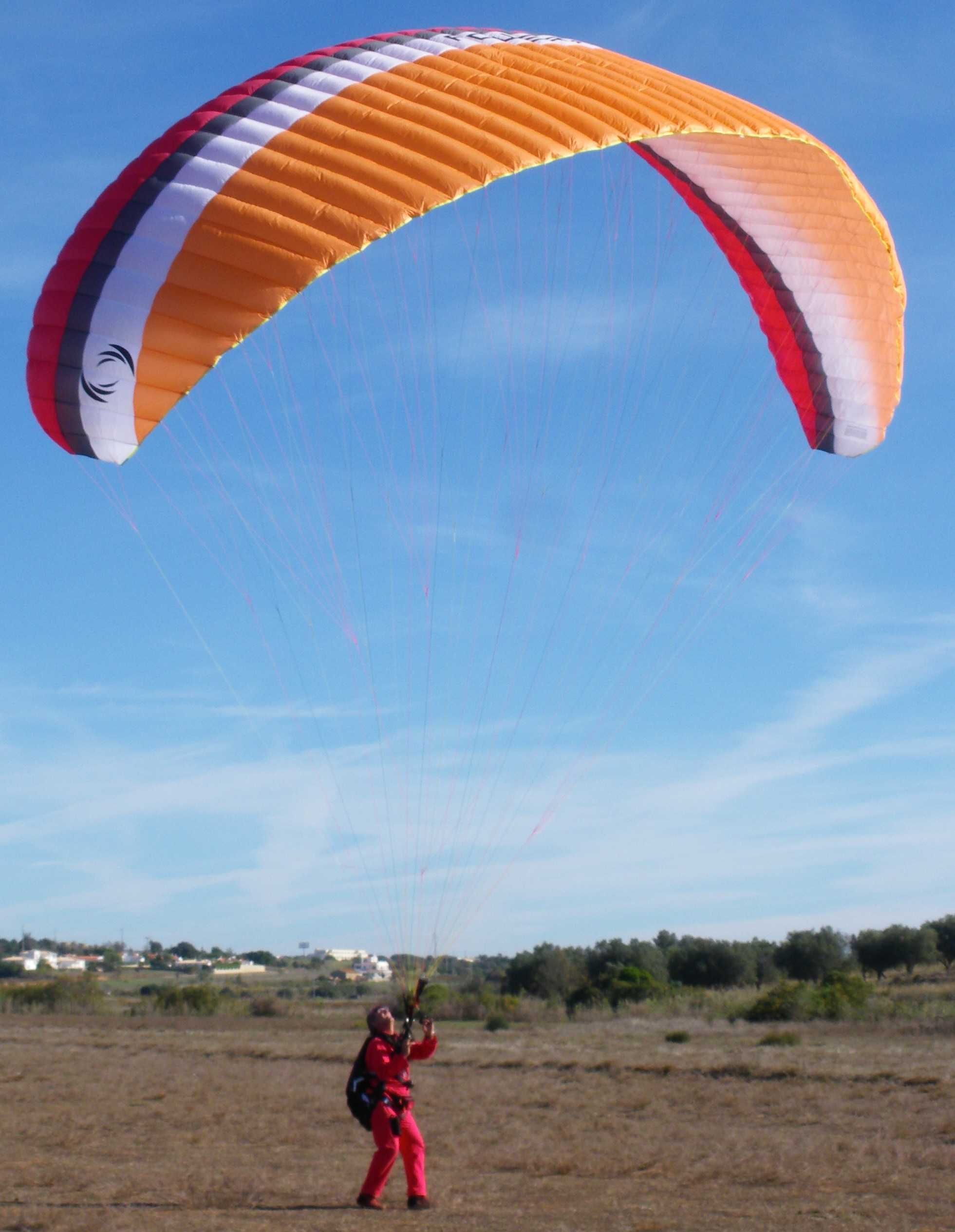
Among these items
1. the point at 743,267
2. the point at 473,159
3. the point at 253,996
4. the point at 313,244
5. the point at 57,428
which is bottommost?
the point at 253,996

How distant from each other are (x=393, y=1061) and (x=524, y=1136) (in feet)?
16.4

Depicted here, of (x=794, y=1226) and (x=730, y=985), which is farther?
(x=730, y=985)

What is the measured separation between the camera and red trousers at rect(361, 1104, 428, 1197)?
848 centimetres

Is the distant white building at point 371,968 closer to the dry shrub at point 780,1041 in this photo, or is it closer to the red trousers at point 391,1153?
the dry shrub at point 780,1041

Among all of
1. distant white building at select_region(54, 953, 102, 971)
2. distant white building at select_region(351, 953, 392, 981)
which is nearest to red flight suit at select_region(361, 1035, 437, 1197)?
distant white building at select_region(351, 953, 392, 981)

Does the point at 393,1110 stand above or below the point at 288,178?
below

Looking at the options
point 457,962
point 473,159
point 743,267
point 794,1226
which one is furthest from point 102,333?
point 457,962

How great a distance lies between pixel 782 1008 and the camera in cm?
A: 2820

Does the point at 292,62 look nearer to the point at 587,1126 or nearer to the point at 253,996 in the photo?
the point at 587,1126

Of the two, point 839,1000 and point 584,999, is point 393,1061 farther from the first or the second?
point 584,999

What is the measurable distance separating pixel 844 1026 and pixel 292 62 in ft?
71.2

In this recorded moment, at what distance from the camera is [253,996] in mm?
47719

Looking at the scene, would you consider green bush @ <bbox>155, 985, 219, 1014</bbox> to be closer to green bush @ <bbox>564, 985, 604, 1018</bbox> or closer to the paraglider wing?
green bush @ <bbox>564, 985, 604, 1018</bbox>

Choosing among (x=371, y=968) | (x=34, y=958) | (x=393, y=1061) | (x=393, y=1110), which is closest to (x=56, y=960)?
(x=34, y=958)
